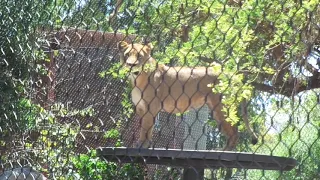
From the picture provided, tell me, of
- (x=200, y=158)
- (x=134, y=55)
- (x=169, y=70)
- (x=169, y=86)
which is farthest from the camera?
(x=134, y=55)

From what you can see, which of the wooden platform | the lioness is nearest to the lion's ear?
the lioness

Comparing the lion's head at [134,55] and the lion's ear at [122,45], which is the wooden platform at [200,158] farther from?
the lion's ear at [122,45]

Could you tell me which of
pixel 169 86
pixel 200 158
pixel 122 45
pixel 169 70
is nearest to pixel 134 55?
pixel 122 45

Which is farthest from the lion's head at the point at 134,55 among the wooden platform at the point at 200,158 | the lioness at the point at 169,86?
the wooden platform at the point at 200,158

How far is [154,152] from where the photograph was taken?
2088mm

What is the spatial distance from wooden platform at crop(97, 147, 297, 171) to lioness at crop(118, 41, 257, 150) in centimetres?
19

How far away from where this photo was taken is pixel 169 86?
7.63 ft

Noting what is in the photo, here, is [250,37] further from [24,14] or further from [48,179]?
[48,179]

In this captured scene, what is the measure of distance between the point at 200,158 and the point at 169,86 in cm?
38

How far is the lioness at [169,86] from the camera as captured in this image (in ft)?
Answer: 7.80

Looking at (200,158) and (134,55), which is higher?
Answer: (134,55)

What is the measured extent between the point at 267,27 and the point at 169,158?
1.03m

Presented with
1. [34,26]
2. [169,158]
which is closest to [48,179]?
[34,26]

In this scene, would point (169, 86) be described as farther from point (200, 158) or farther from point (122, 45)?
point (122, 45)
